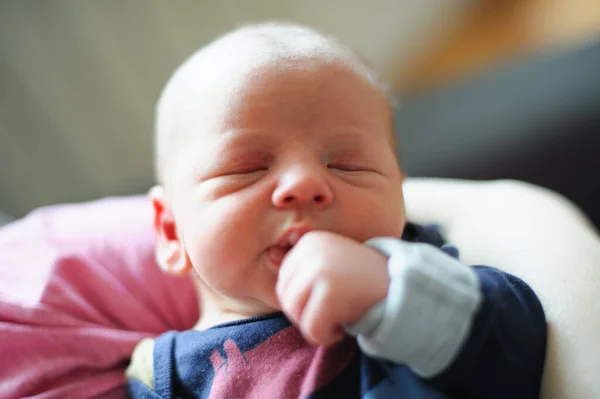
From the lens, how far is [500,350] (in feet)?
1.75

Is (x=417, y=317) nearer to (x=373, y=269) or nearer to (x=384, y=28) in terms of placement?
(x=373, y=269)

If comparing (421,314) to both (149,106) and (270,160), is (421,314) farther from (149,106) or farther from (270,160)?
(149,106)

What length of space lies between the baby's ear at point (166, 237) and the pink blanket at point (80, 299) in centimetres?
11

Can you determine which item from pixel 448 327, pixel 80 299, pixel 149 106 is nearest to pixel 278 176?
pixel 448 327

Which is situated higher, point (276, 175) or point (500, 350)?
point (276, 175)

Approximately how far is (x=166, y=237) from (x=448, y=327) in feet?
1.37

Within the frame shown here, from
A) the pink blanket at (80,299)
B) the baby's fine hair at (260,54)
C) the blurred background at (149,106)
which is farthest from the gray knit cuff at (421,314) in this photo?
the blurred background at (149,106)

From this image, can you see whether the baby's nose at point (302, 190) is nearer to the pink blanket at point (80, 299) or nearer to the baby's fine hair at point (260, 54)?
the baby's fine hair at point (260, 54)

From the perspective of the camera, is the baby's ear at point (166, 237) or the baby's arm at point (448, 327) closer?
the baby's arm at point (448, 327)

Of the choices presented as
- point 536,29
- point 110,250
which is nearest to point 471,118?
point 110,250

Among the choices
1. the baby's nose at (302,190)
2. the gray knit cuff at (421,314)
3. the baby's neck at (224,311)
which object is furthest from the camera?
the baby's neck at (224,311)

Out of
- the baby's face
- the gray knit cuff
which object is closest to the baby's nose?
the baby's face

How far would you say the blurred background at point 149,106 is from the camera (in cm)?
114

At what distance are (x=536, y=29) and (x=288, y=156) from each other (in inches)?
68.7
